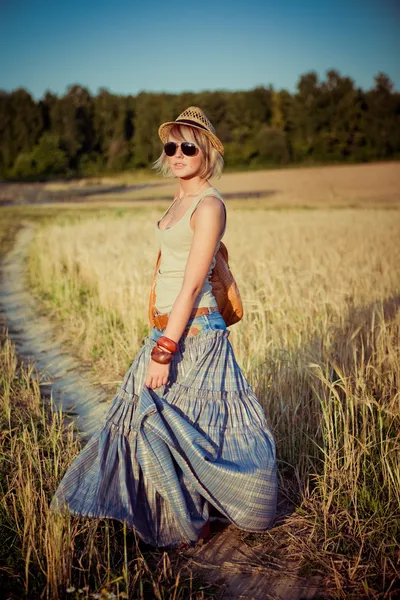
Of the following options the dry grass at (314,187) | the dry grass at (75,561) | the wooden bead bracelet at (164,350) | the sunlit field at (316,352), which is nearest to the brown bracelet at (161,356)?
the wooden bead bracelet at (164,350)

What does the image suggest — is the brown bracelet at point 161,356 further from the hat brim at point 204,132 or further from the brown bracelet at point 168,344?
the hat brim at point 204,132

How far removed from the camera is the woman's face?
232 cm

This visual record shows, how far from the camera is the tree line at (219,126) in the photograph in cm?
4869

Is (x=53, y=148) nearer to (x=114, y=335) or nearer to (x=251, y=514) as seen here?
(x=114, y=335)

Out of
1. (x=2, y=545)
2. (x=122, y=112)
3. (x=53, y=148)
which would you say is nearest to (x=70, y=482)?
(x=2, y=545)

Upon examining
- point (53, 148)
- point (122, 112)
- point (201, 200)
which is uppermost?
point (122, 112)

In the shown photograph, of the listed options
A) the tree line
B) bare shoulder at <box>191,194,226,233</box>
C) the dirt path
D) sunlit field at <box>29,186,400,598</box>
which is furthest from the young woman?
the tree line

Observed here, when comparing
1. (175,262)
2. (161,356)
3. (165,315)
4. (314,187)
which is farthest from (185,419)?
(314,187)

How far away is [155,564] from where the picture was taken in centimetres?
232

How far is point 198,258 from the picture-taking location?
2.20 meters

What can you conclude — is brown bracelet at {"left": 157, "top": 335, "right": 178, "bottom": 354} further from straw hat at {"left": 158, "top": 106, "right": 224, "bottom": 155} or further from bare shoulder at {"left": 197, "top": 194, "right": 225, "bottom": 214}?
straw hat at {"left": 158, "top": 106, "right": 224, "bottom": 155}

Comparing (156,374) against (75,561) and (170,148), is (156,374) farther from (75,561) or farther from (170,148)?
(170,148)

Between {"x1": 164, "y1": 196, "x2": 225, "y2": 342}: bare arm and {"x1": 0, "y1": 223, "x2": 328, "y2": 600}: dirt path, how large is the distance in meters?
0.97

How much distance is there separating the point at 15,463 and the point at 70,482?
26.2 inches
